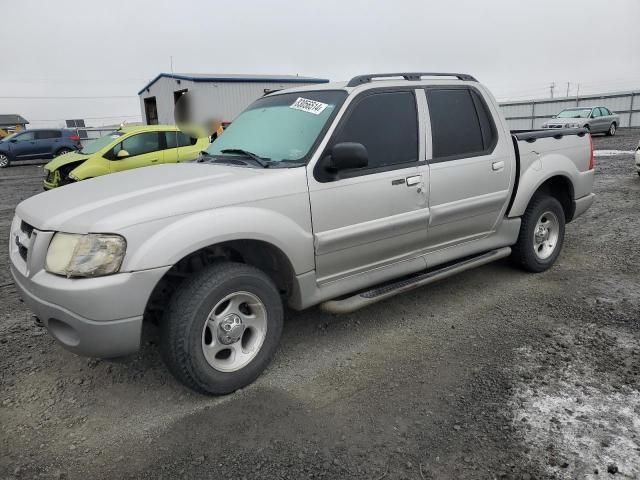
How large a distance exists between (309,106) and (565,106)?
32085mm

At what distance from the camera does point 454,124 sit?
406 centimetres

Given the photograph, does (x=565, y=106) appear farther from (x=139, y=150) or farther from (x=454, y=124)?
(x=454, y=124)

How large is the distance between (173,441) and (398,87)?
2898mm

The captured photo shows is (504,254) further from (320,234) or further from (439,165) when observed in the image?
(320,234)

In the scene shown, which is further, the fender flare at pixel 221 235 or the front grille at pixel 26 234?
the front grille at pixel 26 234

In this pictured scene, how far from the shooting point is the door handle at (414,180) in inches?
143

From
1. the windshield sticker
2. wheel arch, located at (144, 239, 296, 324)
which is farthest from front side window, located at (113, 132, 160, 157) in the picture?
wheel arch, located at (144, 239, 296, 324)

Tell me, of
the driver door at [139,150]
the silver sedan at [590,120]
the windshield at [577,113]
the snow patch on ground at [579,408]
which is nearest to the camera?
the snow patch on ground at [579,408]

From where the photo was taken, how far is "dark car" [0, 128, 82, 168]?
2103cm

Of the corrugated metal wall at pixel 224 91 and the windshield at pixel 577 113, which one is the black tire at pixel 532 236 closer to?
the corrugated metal wall at pixel 224 91

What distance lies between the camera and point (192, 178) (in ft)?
10.4

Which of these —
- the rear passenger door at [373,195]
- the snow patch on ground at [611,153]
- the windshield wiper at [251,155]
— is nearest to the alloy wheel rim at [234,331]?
the rear passenger door at [373,195]

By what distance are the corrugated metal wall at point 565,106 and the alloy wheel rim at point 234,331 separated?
28692 mm

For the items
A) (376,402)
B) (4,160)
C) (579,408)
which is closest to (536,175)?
(579,408)
